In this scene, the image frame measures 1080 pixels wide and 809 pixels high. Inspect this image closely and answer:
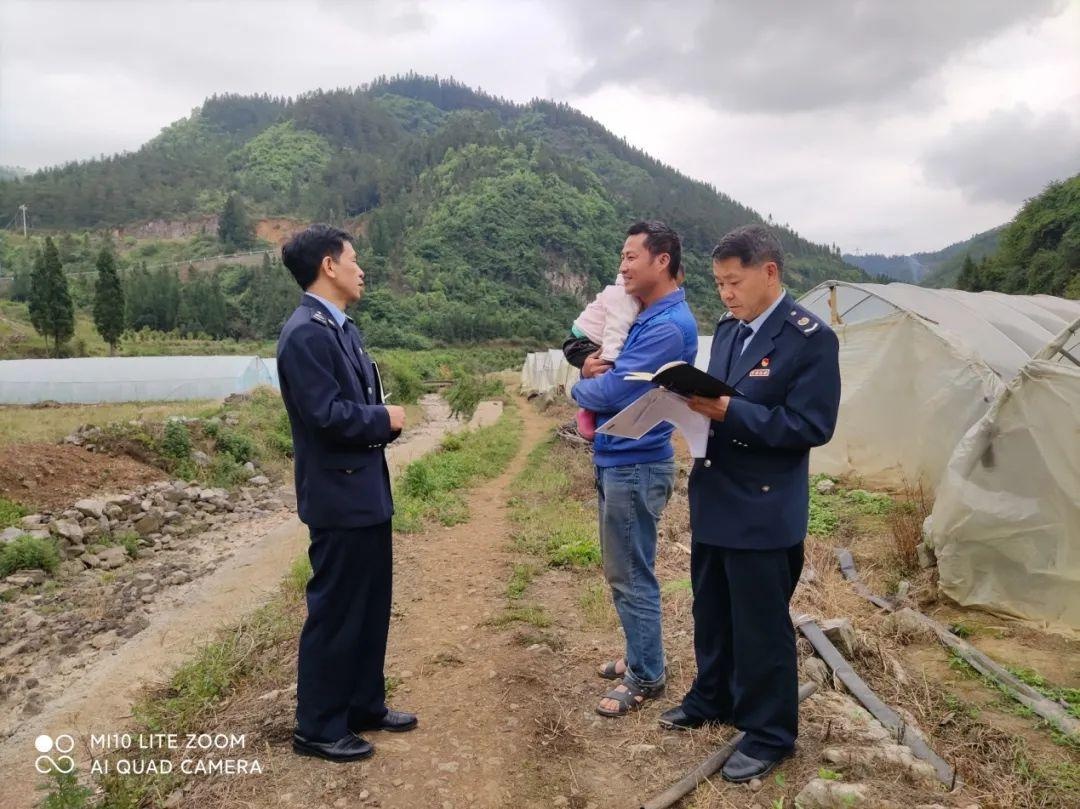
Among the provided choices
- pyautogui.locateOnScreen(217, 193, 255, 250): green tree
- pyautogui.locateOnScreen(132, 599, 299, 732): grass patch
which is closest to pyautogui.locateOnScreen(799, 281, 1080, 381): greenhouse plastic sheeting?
pyautogui.locateOnScreen(132, 599, 299, 732): grass patch

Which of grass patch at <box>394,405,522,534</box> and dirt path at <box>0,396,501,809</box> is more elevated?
grass patch at <box>394,405,522,534</box>

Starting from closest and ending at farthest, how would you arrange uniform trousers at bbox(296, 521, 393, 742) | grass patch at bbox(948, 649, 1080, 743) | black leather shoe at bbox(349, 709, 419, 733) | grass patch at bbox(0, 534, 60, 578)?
uniform trousers at bbox(296, 521, 393, 742) → black leather shoe at bbox(349, 709, 419, 733) → grass patch at bbox(948, 649, 1080, 743) → grass patch at bbox(0, 534, 60, 578)

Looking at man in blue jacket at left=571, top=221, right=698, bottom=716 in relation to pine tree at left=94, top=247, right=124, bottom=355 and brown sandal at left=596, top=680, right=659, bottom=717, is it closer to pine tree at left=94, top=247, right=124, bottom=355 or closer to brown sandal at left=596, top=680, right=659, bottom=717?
brown sandal at left=596, top=680, right=659, bottom=717

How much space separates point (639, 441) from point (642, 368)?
0.29 meters

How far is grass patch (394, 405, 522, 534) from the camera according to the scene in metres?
7.56

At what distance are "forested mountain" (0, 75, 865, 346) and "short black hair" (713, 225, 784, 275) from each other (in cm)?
4737

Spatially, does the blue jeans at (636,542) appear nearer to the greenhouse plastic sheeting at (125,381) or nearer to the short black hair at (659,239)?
the short black hair at (659,239)

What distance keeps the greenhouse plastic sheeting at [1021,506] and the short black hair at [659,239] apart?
313 centimetres

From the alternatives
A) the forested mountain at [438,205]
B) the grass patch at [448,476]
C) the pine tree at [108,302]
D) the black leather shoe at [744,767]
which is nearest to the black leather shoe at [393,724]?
the black leather shoe at [744,767]

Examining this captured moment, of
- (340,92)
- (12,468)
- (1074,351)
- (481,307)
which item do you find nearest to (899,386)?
(1074,351)

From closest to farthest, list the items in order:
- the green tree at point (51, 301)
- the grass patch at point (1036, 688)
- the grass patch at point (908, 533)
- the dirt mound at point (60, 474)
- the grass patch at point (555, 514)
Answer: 1. the grass patch at point (1036, 688)
2. the grass patch at point (908, 533)
3. the grass patch at point (555, 514)
4. the dirt mound at point (60, 474)
5. the green tree at point (51, 301)

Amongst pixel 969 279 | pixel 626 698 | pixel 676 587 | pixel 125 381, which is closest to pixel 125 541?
pixel 676 587

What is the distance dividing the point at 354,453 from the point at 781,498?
1.54m

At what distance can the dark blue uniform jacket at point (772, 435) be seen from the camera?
7.47ft
